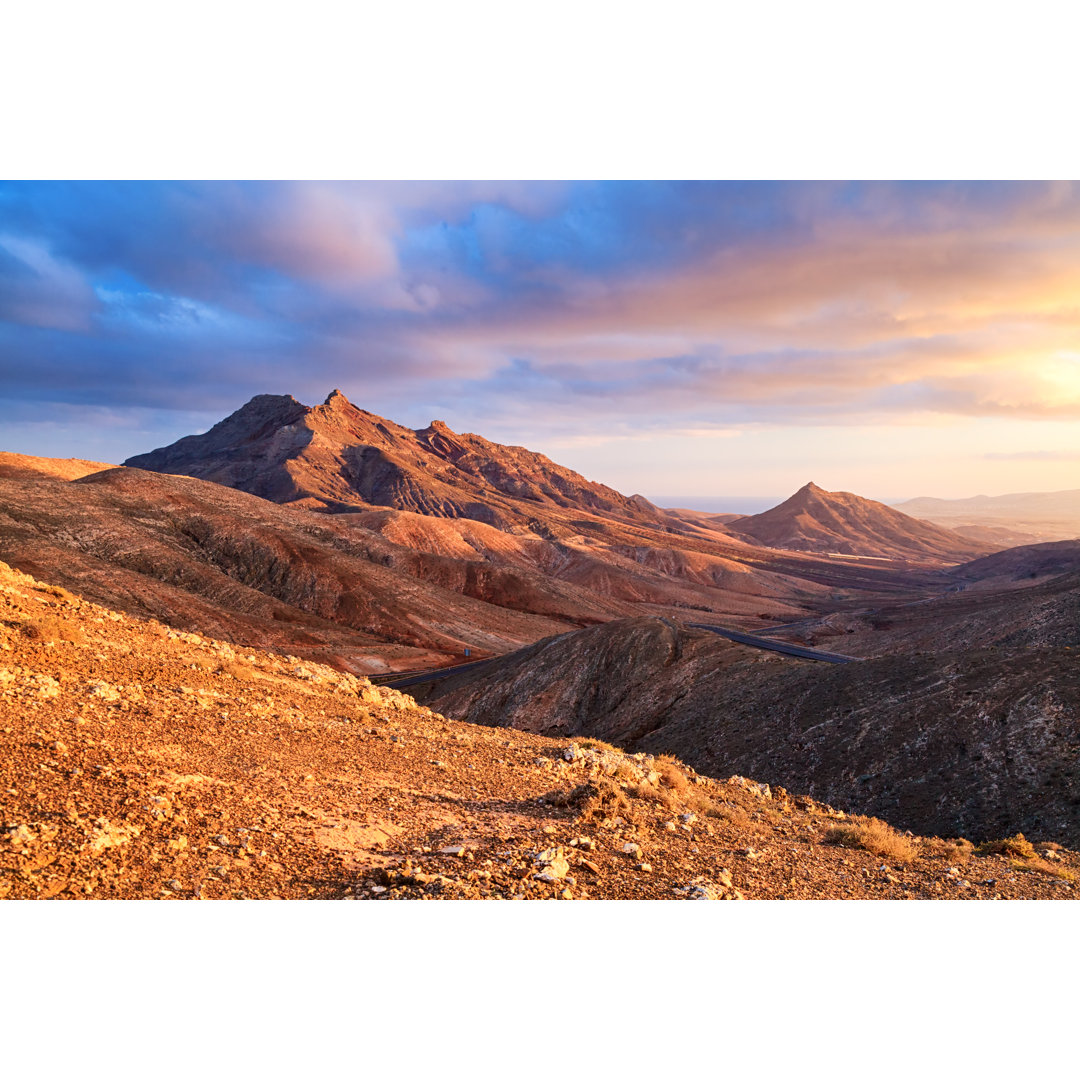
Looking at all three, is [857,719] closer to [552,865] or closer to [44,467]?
[552,865]

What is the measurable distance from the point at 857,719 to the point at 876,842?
17.7 metres

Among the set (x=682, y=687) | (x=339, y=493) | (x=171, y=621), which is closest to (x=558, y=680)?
(x=682, y=687)

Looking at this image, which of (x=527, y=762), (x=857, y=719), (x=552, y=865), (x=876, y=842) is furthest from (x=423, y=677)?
(x=552, y=865)

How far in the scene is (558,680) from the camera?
43.9m

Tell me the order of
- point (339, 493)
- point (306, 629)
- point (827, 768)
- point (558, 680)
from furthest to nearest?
1. point (339, 493)
2. point (306, 629)
3. point (558, 680)
4. point (827, 768)

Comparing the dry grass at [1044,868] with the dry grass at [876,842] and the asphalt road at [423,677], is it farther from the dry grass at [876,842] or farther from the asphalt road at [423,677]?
the asphalt road at [423,677]

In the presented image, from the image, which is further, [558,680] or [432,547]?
[432,547]

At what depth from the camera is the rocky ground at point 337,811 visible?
20.2 feet

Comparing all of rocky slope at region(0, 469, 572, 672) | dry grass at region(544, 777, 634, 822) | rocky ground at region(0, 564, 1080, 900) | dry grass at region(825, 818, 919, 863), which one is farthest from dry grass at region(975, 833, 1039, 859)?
rocky slope at region(0, 469, 572, 672)

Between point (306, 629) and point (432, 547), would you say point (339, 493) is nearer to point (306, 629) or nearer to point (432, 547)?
point (432, 547)

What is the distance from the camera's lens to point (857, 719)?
84.1 feet

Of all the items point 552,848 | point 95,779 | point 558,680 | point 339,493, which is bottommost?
point 558,680

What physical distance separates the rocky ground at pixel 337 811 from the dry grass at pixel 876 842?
4 centimetres

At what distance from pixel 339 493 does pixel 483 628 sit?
370 feet
